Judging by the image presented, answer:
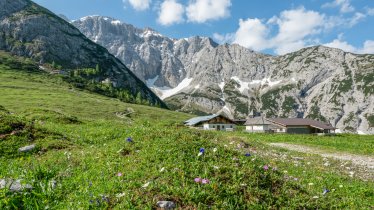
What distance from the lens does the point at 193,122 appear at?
345 ft

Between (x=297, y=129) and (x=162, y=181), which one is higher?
(x=162, y=181)

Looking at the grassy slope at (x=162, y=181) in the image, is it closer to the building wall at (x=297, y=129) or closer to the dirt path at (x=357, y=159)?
the dirt path at (x=357, y=159)

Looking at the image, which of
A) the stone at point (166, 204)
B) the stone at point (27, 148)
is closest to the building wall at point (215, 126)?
the stone at point (27, 148)

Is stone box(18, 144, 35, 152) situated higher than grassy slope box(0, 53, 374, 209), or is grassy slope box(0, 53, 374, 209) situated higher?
grassy slope box(0, 53, 374, 209)

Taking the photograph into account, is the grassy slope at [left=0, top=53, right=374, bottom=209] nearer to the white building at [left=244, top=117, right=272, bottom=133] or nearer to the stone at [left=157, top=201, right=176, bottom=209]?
the stone at [left=157, top=201, right=176, bottom=209]

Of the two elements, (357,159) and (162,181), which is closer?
(162,181)

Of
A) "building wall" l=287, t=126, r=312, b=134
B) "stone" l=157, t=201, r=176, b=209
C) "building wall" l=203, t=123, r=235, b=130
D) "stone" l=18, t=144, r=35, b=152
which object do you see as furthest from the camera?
"building wall" l=287, t=126, r=312, b=134

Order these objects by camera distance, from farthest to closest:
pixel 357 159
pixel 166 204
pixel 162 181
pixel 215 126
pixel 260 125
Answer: pixel 260 125 → pixel 215 126 → pixel 357 159 → pixel 162 181 → pixel 166 204

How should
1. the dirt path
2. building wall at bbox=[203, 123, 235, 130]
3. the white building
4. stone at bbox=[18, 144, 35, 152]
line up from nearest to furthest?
stone at bbox=[18, 144, 35, 152]
the dirt path
building wall at bbox=[203, 123, 235, 130]
the white building

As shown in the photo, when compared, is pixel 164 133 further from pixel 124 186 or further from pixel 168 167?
pixel 124 186

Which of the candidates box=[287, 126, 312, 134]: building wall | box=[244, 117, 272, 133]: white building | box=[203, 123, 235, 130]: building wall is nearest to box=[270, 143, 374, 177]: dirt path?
box=[203, 123, 235, 130]: building wall

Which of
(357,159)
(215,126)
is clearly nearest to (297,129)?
(215,126)

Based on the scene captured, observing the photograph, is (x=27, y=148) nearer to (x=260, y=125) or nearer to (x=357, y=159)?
(x=357, y=159)

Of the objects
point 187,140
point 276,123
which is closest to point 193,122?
point 276,123
